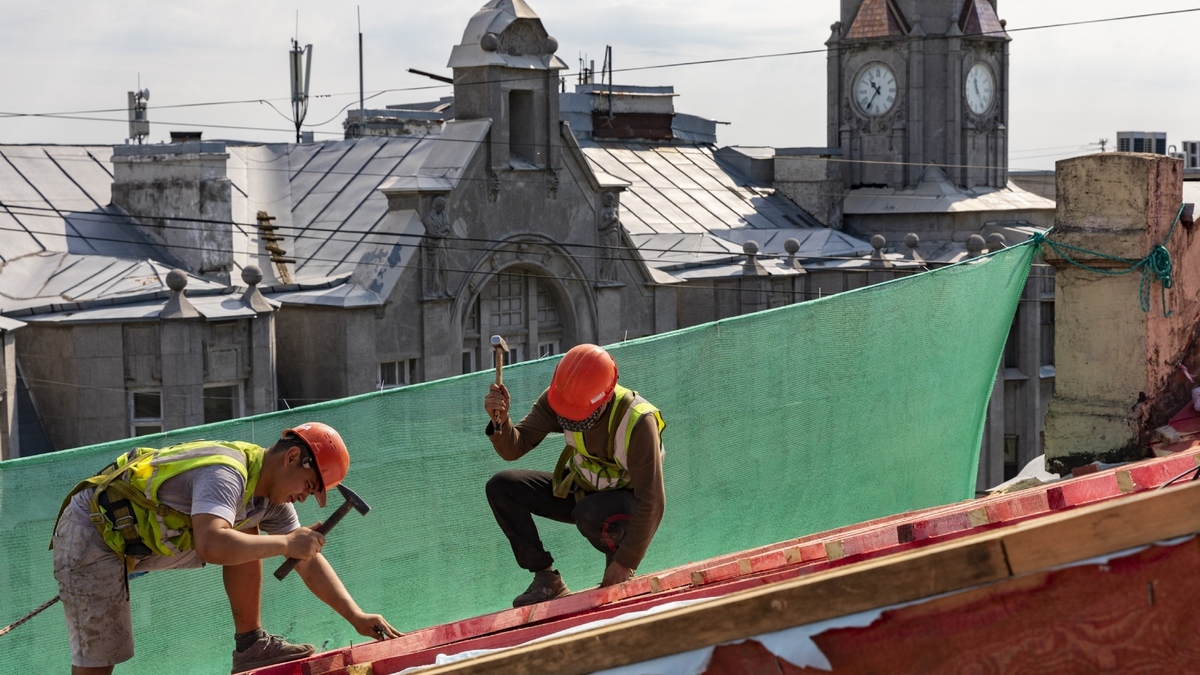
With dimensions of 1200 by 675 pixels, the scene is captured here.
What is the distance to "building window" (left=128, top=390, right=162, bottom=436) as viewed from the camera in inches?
804

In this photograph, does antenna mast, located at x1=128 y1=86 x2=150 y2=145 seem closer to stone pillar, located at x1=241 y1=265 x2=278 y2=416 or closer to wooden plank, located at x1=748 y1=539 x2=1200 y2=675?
stone pillar, located at x1=241 y1=265 x2=278 y2=416

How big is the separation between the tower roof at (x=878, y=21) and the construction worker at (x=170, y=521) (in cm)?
3640

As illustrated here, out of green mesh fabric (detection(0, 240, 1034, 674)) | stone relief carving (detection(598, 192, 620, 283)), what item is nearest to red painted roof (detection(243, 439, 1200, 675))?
green mesh fabric (detection(0, 240, 1034, 674))

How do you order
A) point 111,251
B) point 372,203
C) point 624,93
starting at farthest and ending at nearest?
1. point 624,93
2. point 372,203
3. point 111,251

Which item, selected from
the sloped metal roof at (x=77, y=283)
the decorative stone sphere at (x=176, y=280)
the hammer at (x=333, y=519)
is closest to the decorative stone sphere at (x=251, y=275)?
the sloped metal roof at (x=77, y=283)

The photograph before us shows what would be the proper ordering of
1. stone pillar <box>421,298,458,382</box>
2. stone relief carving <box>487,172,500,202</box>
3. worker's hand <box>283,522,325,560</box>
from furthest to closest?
stone relief carving <box>487,172,500,202</box> < stone pillar <box>421,298,458,382</box> < worker's hand <box>283,522,325,560</box>

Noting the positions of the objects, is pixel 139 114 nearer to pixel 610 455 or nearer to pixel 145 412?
pixel 145 412

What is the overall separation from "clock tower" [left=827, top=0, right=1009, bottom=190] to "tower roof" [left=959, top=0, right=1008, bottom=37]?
0.03 meters

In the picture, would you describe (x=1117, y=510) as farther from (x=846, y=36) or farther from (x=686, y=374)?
(x=846, y=36)

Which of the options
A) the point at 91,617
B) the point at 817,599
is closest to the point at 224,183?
the point at 91,617

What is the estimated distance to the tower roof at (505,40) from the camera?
979 inches

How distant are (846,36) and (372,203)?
1956 centimetres

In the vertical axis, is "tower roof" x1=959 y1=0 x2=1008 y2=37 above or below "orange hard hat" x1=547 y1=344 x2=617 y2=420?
above

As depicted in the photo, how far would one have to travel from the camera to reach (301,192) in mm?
27438
